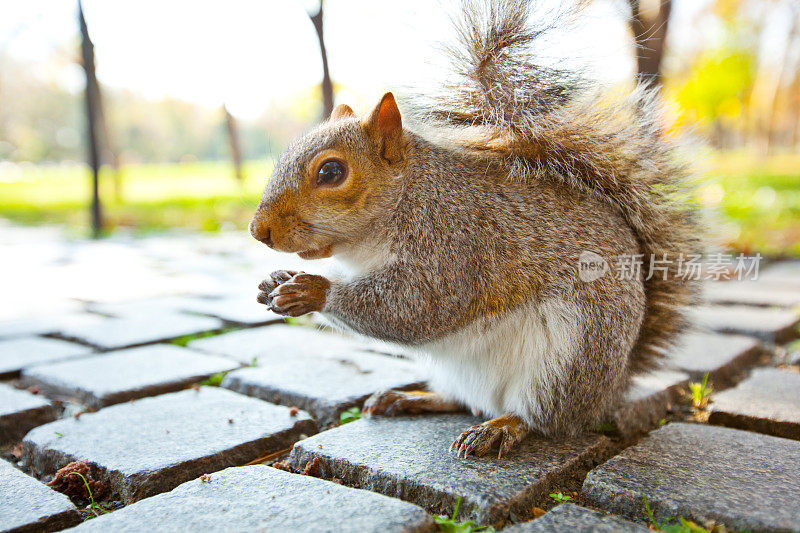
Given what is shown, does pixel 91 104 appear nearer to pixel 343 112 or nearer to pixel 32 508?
pixel 343 112

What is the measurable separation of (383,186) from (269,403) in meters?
0.71

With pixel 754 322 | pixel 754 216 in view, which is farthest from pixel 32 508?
pixel 754 216

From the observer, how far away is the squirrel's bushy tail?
1.65 m

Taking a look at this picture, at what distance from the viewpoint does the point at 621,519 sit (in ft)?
3.85

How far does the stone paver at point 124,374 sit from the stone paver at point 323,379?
0.16m

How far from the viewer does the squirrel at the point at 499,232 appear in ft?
4.99

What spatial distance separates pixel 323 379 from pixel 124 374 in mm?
639

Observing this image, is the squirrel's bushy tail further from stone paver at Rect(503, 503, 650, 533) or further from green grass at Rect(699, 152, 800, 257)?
stone paver at Rect(503, 503, 650, 533)

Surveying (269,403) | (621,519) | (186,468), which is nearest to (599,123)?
(621,519)

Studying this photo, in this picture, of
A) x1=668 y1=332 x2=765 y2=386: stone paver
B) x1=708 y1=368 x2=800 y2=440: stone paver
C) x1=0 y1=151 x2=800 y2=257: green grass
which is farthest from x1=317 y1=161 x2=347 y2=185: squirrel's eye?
x1=0 y1=151 x2=800 y2=257: green grass

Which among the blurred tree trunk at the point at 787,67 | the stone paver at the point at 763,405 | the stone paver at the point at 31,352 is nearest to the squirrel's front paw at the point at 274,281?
the stone paver at the point at 31,352

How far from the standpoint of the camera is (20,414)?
1.73 m

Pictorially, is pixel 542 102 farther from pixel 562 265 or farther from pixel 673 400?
pixel 673 400

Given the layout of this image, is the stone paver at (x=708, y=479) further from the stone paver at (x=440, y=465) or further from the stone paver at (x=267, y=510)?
the stone paver at (x=267, y=510)
